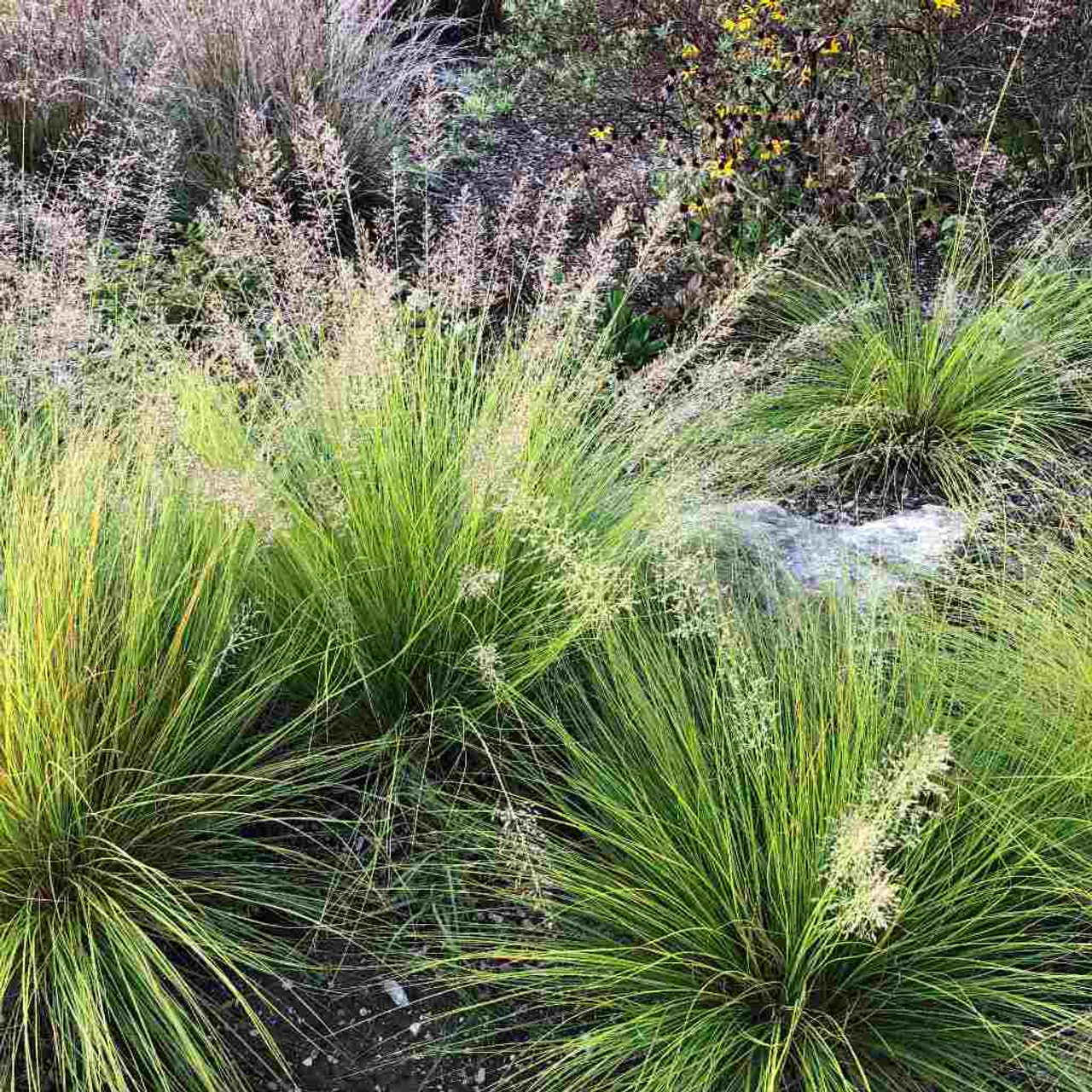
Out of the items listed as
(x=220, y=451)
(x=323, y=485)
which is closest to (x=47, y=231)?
(x=220, y=451)

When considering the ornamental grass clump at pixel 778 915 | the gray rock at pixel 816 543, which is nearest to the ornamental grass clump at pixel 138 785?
the ornamental grass clump at pixel 778 915

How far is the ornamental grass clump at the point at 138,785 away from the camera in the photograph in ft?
6.03

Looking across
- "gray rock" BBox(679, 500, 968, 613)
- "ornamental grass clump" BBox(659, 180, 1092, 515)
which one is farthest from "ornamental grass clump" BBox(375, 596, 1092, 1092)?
"ornamental grass clump" BBox(659, 180, 1092, 515)

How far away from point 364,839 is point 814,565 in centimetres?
151

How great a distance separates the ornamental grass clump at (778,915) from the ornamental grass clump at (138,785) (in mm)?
358

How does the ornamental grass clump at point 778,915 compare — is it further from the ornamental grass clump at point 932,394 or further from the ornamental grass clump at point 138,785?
the ornamental grass clump at point 932,394

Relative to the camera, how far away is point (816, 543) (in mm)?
3254

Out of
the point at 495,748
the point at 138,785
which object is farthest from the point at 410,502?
the point at 138,785

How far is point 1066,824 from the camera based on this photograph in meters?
2.03

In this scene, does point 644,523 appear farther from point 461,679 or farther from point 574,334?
point 574,334

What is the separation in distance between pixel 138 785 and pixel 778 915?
3.84ft

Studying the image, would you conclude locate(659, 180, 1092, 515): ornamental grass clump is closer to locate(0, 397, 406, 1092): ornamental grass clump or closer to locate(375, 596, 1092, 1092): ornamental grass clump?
locate(375, 596, 1092, 1092): ornamental grass clump

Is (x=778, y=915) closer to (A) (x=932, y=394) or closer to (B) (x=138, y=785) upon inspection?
(B) (x=138, y=785)

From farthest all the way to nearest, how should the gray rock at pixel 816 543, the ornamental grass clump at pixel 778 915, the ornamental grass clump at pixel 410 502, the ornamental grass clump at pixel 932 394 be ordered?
the ornamental grass clump at pixel 932 394, the gray rock at pixel 816 543, the ornamental grass clump at pixel 410 502, the ornamental grass clump at pixel 778 915
